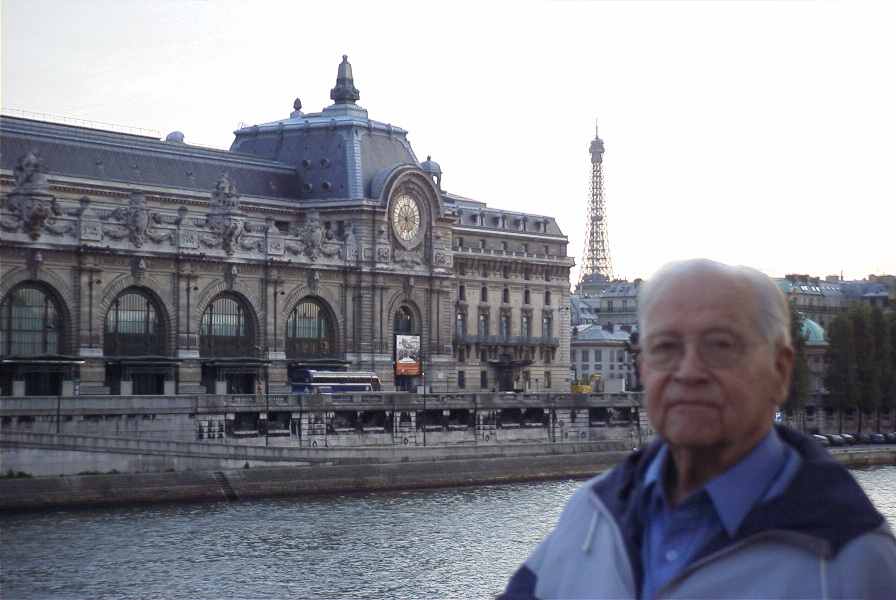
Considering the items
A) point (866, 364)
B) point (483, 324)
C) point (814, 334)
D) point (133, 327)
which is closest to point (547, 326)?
point (483, 324)

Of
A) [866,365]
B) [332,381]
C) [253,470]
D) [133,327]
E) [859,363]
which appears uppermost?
[133,327]

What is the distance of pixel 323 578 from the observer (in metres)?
30.3

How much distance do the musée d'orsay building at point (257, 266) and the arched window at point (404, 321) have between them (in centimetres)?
9

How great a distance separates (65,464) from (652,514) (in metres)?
41.0

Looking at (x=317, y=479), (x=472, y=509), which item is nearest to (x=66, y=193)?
(x=317, y=479)

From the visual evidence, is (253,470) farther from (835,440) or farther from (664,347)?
(664,347)

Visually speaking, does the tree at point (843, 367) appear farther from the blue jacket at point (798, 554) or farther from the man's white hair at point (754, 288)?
the blue jacket at point (798, 554)

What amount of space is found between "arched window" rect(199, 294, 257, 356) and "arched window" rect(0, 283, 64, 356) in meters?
7.01

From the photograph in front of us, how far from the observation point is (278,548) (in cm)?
3409

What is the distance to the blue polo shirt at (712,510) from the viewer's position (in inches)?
132

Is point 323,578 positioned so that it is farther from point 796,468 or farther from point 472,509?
point 796,468

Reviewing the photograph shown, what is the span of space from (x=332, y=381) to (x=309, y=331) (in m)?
5.19

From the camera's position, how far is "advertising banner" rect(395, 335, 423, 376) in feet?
239

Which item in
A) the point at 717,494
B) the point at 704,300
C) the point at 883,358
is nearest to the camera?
the point at 717,494
